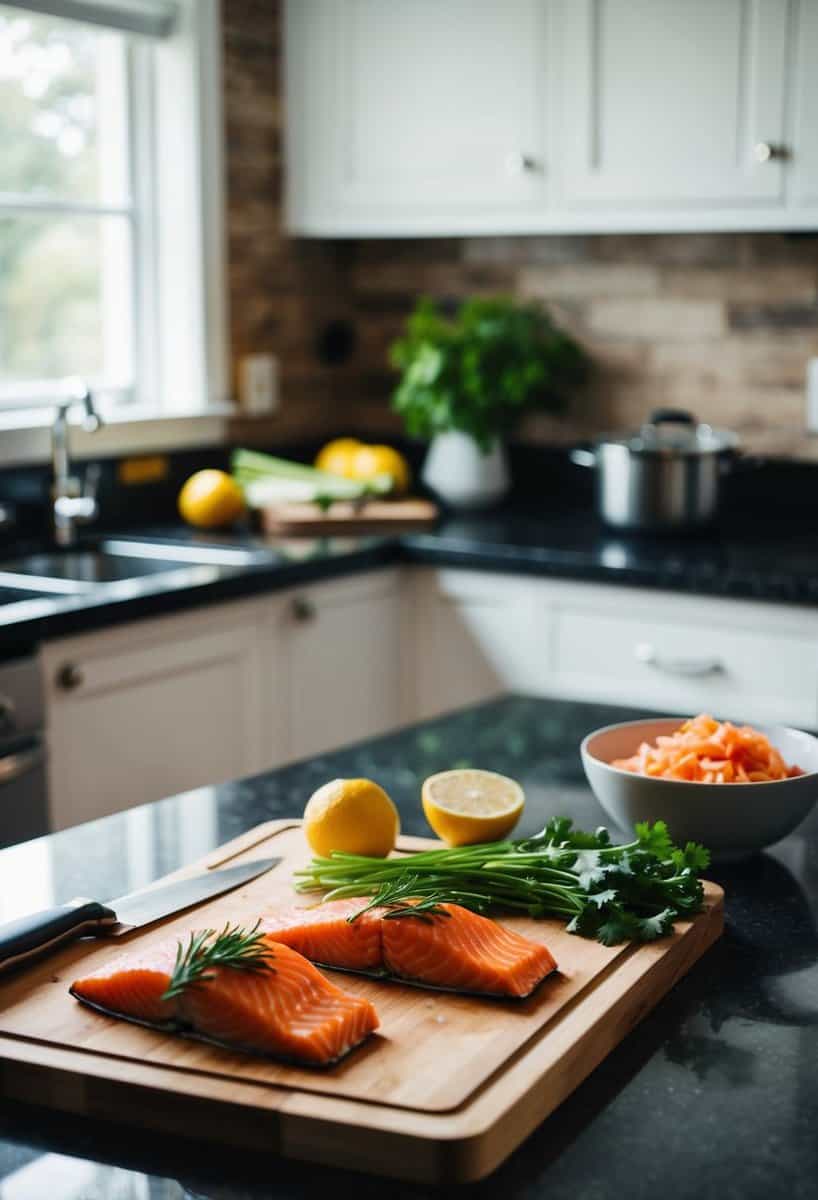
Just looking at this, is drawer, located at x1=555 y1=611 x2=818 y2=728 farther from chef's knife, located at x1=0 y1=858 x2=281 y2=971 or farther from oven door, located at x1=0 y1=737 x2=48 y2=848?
chef's knife, located at x1=0 y1=858 x2=281 y2=971

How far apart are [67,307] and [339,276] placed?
2.80 feet

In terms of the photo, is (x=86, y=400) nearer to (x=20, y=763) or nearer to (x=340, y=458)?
(x=340, y=458)

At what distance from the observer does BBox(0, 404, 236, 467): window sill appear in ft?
10.5

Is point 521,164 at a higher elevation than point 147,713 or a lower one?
higher

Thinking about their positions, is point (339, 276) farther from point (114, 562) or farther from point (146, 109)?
point (114, 562)

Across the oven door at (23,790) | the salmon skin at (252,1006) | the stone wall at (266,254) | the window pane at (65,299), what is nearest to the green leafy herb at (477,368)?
the stone wall at (266,254)

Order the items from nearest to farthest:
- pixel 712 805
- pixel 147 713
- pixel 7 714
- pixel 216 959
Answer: pixel 216 959 < pixel 712 805 < pixel 7 714 < pixel 147 713

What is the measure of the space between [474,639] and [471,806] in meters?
1.78

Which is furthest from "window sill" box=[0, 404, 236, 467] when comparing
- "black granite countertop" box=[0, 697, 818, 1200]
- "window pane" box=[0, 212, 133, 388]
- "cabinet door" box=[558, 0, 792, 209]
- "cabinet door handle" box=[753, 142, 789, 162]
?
"black granite countertop" box=[0, 697, 818, 1200]

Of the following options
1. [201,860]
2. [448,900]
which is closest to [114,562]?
[201,860]

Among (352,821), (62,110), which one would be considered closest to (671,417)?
(62,110)

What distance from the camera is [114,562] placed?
3273 millimetres

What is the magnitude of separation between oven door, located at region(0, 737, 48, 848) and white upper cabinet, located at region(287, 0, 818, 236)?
1611 mm

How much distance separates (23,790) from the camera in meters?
2.51
